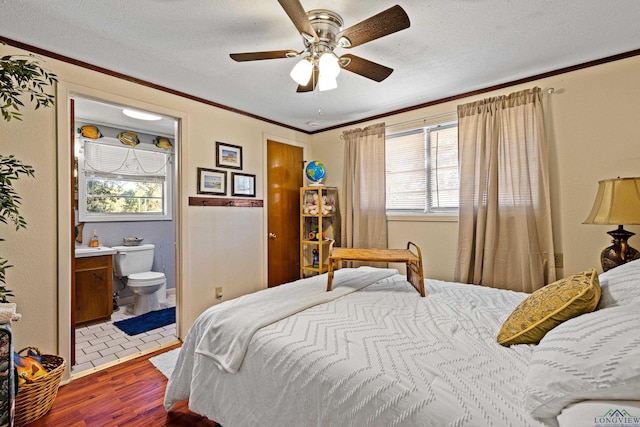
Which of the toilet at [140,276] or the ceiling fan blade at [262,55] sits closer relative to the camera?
the ceiling fan blade at [262,55]

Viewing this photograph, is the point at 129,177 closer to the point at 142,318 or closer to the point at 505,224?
the point at 142,318

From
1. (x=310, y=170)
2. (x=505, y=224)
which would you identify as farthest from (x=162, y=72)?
(x=505, y=224)

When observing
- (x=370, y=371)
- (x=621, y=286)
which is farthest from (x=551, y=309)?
(x=370, y=371)

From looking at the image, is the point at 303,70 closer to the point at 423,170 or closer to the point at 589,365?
the point at 589,365

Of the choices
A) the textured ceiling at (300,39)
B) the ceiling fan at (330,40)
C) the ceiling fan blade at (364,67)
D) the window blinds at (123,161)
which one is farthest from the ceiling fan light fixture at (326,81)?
the window blinds at (123,161)

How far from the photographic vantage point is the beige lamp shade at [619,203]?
1826mm

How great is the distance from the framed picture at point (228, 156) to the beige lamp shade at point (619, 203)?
3095 mm

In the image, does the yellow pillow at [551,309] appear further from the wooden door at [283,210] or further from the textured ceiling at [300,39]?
the wooden door at [283,210]

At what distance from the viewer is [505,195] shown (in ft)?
8.48

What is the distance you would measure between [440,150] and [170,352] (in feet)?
10.5

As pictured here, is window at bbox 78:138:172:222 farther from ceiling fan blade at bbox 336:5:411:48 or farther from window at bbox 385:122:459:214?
ceiling fan blade at bbox 336:5:411:48

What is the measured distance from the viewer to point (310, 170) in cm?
383

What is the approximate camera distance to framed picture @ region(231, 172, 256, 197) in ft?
10.9

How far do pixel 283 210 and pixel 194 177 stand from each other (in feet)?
4.02
